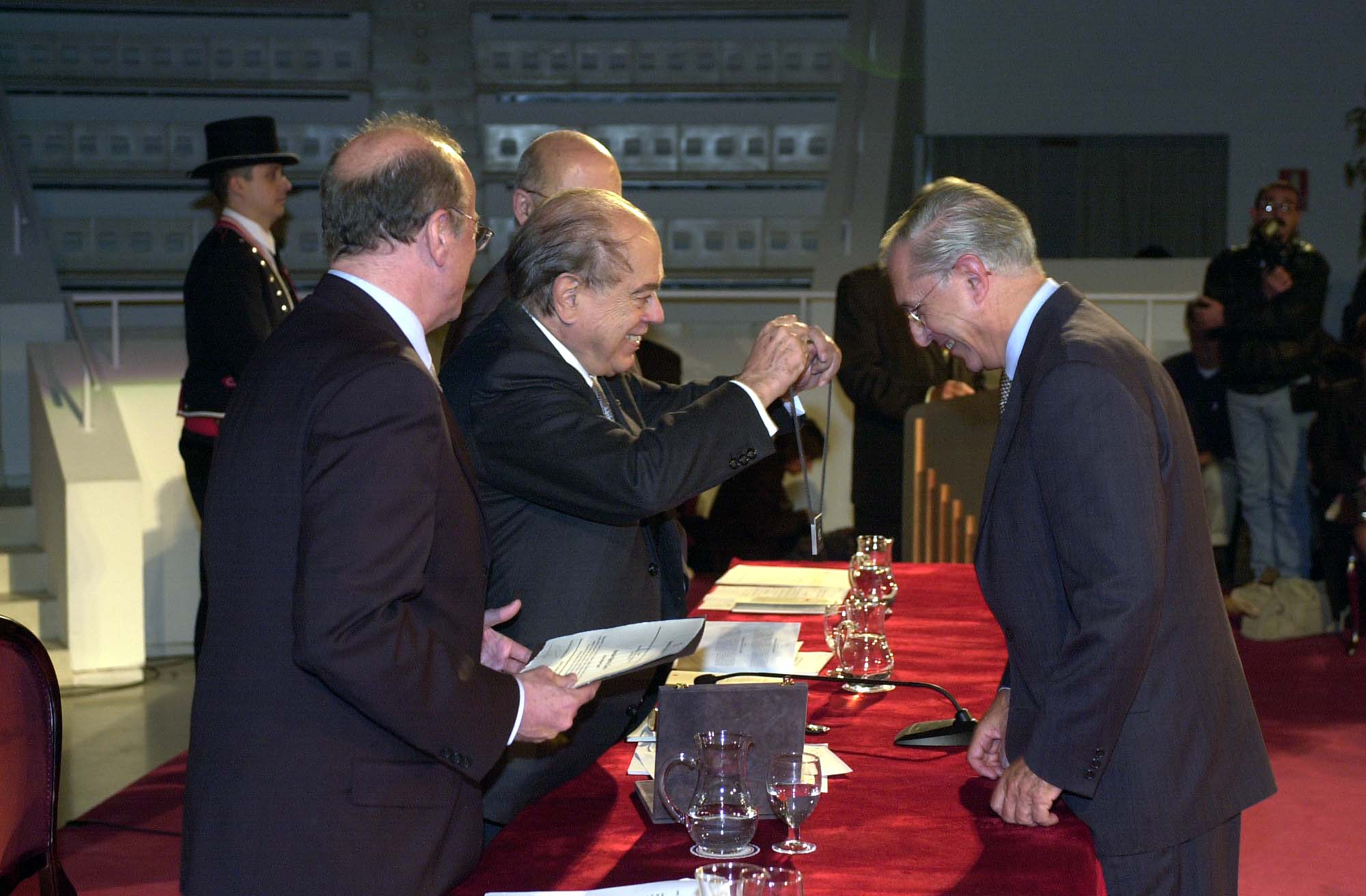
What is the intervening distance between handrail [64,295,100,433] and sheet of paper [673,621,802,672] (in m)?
3.75

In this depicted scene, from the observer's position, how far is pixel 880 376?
430 centimetres

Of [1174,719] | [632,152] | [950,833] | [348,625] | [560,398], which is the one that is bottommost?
[950,833]

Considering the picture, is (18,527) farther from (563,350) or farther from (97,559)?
(563,350)

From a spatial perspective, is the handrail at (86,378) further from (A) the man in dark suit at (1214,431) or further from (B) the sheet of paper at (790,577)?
(A) the man in dark suit at (1214,431)

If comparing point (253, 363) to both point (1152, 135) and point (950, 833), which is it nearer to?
point (950, 833)

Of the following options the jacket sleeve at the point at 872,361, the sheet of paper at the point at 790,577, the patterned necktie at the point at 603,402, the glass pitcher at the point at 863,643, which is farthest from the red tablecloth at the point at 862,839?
the jacket sleeve at the point at 872,361

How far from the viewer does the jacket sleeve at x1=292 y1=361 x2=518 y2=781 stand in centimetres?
137

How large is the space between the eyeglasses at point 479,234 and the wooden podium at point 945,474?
225cm

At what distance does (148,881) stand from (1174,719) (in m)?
2.48

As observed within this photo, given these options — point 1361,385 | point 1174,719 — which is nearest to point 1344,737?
point 1361,385

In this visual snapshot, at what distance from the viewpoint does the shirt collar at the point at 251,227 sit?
13.2 feet

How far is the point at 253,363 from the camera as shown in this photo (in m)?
1.54

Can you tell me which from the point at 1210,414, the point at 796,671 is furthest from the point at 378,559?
the point at 1210,414

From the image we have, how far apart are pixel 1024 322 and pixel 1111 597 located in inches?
15.9
